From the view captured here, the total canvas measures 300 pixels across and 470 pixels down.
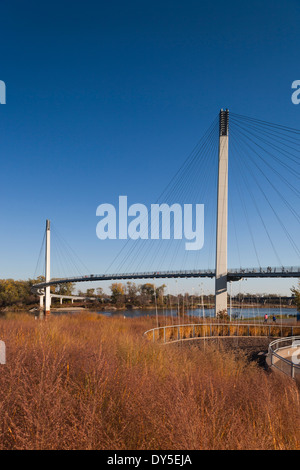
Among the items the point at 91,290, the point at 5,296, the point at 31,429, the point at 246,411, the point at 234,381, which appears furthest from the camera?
the point at 91,290

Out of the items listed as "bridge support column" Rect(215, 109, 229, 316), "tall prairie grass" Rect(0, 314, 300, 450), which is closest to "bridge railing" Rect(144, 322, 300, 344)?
"bridge support column" Rect(215, 109, 229, 316)

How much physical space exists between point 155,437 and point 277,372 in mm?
6640

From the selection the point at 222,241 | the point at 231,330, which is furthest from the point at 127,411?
the point at 222,241

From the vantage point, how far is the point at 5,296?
75.4m

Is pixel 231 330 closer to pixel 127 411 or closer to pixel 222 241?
pixel 222 241

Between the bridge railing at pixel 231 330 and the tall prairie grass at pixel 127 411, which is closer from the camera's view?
the tall prairie grass at pixel 127 411

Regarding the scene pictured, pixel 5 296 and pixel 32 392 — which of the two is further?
pixel 5 296

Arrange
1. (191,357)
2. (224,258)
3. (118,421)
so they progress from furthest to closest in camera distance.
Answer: (224,258) → (191,357) → (118,421)

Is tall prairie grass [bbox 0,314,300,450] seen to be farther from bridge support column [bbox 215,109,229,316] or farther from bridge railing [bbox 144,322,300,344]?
bridge support column [bbox 215,109,229,316]

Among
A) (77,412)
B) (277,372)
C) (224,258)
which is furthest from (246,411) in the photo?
(224,258)

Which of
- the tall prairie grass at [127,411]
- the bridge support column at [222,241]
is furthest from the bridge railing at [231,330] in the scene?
the tall prairie grass at [127,411]

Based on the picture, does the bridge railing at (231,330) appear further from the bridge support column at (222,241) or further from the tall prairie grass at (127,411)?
the tall prairie grass at (127,411)

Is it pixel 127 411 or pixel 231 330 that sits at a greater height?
pixel 127 411
